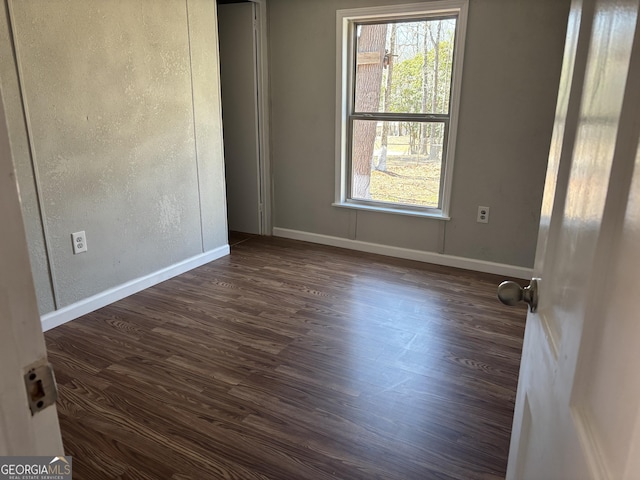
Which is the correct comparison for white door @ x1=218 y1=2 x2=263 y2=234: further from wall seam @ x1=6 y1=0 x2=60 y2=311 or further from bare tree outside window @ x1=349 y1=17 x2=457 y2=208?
wall seam @ x1=6 y1=0 x2=60 y2=311

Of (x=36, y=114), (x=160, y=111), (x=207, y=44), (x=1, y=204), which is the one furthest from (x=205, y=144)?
(x=1, y=204)

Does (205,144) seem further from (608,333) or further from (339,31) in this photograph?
(608,333)

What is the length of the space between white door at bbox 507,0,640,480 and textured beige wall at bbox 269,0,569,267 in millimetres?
2562

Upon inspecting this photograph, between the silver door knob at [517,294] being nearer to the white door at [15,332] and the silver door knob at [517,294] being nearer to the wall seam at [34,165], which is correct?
the white door at [15,332]

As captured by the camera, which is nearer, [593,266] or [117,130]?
[593,266]

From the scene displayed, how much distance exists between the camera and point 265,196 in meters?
4.43

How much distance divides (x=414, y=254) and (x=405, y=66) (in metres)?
1.49

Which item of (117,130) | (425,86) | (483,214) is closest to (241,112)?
(117,130)

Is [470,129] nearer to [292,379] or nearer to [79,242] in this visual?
[292,379]

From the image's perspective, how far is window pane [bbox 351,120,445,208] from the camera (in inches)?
145

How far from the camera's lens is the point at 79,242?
2.76m

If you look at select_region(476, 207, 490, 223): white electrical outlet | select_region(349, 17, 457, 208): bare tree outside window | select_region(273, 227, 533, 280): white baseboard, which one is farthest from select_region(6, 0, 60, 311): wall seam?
select_region(476, 207, 490, 223): white electrical outlet

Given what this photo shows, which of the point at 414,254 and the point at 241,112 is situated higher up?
the point at 241,112

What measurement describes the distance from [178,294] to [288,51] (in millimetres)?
2239
